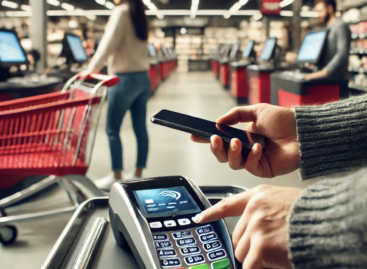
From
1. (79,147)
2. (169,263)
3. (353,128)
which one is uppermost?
(353,128)

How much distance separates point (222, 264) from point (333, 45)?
3679 mm

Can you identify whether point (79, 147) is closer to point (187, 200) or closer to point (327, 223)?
point (187, 200)

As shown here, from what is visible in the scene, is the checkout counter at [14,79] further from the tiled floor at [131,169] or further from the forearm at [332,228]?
the forearm at [332,228]

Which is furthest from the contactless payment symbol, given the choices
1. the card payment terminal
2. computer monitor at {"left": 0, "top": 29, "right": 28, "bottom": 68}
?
computer monitor at {"left": 0, "top": 29, "right": 28, "bottom": 68}

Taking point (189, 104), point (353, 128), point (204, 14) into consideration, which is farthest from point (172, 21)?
point (353, 128)

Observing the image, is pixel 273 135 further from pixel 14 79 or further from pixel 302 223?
pixel 14 79

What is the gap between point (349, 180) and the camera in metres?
0.46

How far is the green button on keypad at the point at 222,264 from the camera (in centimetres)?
51

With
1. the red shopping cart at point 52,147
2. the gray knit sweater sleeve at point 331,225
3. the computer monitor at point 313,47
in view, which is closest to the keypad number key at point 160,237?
the gray knit sweater sleeve at point 331,225

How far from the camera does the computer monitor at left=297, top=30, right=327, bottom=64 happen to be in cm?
375

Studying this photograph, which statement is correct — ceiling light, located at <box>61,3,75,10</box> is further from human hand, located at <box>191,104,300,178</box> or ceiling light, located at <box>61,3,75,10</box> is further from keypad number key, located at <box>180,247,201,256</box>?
keypad number key, located at <box>180,247,201,256</box>

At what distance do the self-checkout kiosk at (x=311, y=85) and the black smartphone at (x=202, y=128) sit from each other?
2.84 metres

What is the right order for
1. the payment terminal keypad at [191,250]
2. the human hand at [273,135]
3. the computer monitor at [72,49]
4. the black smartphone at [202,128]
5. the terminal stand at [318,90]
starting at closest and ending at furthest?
1. the payment terminal keypad at [191,250]
2. the black smartphone at [202,128]
3. the human hand at [273,135]
4. the terminal stand at [318,90]
5. the computer monitor at [72,49]

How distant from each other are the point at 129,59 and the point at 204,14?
2269 centimetres
